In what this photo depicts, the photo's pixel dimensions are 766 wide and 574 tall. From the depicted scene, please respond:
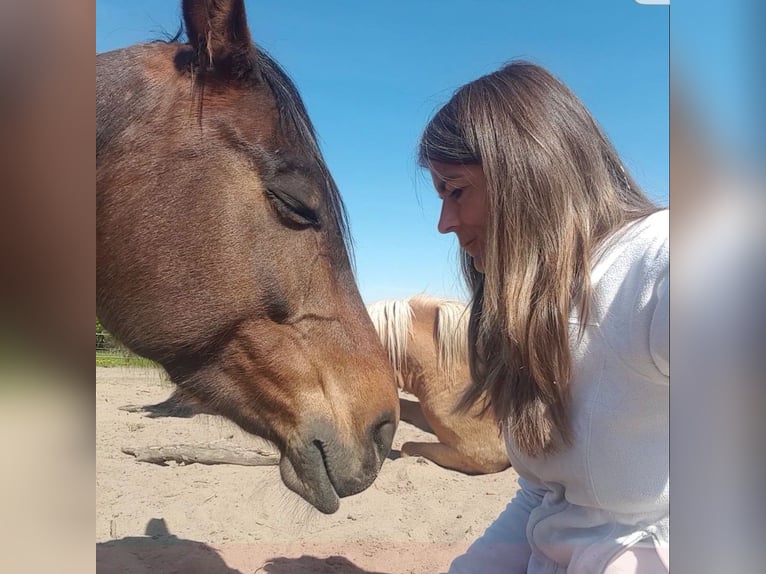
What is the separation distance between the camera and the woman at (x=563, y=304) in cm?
101

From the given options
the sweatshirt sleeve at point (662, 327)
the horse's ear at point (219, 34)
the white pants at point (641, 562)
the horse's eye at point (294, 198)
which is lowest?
the white pants at point (641, 562)

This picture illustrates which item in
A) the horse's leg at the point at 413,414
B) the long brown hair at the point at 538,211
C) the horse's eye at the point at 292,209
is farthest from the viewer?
the horse's leg at the point at 413,414

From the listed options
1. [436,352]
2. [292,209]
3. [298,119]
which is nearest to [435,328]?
[436,352]

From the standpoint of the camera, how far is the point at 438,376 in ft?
4.35

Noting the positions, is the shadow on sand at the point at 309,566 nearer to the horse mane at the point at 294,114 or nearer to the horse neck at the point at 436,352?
the horse neck at the point at 436,352

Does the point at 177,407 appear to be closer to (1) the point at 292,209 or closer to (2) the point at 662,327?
(1) the point at 292,209

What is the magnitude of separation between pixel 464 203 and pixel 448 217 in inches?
1.9

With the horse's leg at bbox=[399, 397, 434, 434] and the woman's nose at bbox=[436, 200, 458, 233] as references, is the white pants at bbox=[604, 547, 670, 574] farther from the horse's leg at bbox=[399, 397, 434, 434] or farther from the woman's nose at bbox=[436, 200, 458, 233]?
the woman's nose at bbox=[436, 200, 458, 233]

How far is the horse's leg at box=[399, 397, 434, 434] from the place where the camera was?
128 cm

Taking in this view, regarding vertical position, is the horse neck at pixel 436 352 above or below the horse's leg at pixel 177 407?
above

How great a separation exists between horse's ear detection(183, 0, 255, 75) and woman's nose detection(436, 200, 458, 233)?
0.55 metres

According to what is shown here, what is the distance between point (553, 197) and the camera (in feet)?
3.52

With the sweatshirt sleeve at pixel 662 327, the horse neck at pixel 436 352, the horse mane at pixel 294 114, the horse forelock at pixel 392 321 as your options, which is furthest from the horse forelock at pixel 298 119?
the sweatshirt sleeve at pixel 662 327
